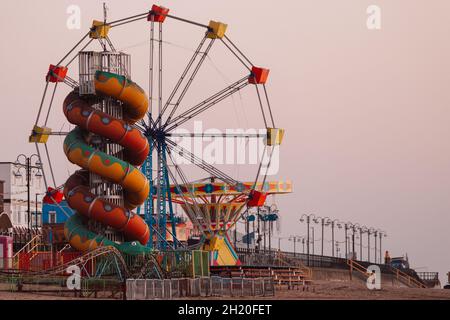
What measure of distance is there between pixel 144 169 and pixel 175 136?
279 cm

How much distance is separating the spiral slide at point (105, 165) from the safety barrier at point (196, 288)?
26.5 feet

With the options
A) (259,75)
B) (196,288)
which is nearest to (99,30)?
(259,75)

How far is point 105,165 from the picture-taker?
203ft

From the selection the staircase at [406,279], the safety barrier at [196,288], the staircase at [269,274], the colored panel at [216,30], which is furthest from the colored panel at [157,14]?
the staircase at [406,279]

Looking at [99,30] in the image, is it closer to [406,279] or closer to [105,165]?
[105,165]

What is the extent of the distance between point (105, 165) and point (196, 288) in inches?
384

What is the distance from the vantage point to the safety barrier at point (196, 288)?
50.4 m

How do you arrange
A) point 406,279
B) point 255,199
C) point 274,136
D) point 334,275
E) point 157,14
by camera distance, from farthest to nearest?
point 406,279, point 334,275, point 157,14, point 255,199, point 274,136

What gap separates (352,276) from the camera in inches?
3949

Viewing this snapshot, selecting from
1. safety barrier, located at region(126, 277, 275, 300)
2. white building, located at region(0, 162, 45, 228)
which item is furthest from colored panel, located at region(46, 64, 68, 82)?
white building, located at region(0, 162, 45, 228)

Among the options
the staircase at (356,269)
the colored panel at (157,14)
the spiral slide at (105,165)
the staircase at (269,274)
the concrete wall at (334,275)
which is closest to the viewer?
the spiral slide at (105,165)

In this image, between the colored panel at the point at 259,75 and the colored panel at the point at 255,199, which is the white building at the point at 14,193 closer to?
the colored panel at the point at 255,199
